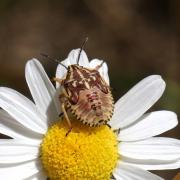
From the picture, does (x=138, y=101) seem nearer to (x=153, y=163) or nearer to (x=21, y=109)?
(x=153, y=163)

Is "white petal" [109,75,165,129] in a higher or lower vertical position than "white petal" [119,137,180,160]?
higher

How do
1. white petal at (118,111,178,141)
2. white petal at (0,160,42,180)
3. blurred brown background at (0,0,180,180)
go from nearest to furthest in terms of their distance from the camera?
white petal at (0,160,42,180)
white petal at (118,111,178,141)
blurred brown background at (0,0,180,180)

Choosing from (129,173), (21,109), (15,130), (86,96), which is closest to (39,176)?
(15,130)

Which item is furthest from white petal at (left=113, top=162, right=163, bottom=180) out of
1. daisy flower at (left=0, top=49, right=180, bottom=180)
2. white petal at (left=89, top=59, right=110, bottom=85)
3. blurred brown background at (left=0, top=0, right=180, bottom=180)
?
blurred brown background at (left=0, top=0, right=180, bottom=180)

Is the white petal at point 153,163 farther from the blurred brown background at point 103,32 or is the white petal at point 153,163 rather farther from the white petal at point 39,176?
the blurred brown background at point 103,32

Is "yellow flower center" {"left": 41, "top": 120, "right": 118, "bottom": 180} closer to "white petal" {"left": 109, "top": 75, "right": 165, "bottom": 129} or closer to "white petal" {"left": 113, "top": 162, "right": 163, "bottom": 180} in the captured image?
"white petal" {"left": 113, "top": 162, "right": 163, "bottom": 180}
